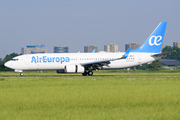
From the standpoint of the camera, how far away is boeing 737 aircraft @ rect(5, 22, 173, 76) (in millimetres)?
41438

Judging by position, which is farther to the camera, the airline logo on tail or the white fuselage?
the airline logo on tail

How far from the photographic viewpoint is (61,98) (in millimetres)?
16578

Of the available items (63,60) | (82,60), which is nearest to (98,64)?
(82,60)

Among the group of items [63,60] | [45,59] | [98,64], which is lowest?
[98,64]

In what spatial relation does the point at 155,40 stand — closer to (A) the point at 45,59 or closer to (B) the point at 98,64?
(B) the point at 98,64

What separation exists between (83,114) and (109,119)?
1.49 m

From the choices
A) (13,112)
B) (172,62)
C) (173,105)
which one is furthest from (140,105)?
(172,62)

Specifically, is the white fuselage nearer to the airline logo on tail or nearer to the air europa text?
the air europa text

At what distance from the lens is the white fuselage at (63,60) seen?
4256cm

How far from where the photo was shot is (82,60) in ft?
144

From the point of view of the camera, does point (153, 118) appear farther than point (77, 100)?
No

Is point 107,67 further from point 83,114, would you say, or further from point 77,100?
point 83,114

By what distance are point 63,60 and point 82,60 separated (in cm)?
306

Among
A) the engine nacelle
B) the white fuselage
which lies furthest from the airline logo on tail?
the engine nacelle
